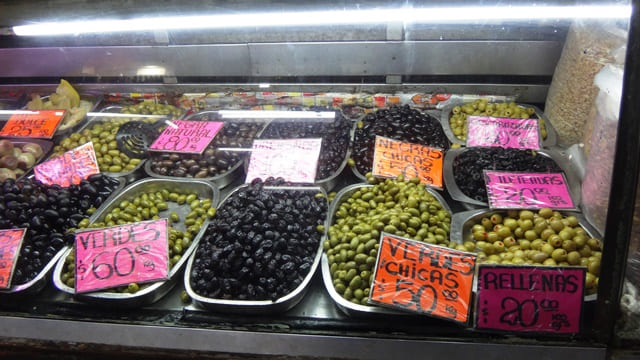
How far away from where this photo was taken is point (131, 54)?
273cm

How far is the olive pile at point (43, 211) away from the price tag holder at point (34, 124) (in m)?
0.42

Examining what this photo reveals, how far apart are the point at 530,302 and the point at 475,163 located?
909 millimetres

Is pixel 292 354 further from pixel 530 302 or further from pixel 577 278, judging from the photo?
pixel 577 278

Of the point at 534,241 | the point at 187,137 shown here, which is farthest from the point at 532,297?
the point at 187,137

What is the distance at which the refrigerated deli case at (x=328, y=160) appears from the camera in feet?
4.97

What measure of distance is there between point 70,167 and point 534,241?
225 centimetres

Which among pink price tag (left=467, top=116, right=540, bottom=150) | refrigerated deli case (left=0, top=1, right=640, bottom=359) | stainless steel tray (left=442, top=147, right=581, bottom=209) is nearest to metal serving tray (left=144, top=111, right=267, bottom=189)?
refrigerated deli case (left=0, top=1, right=640, bottom=359)

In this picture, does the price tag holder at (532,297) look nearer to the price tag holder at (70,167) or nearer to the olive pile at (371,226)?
the olive pile at (371,226)

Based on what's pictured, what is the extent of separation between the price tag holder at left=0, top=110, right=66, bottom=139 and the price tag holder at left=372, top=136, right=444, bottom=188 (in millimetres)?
1913

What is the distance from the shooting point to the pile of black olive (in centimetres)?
171

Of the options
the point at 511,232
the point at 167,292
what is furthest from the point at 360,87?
the point at 167,292

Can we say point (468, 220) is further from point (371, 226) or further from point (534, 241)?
point (371, 226)

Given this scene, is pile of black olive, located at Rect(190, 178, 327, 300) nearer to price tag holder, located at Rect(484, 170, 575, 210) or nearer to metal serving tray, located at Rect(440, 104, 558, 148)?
price tag holder, located at Rect(484, 170, 575, 210)

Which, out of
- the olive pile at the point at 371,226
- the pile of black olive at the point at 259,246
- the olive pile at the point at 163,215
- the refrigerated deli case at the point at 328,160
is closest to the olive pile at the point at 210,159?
the refrigerated deli case at the point at 328,160
